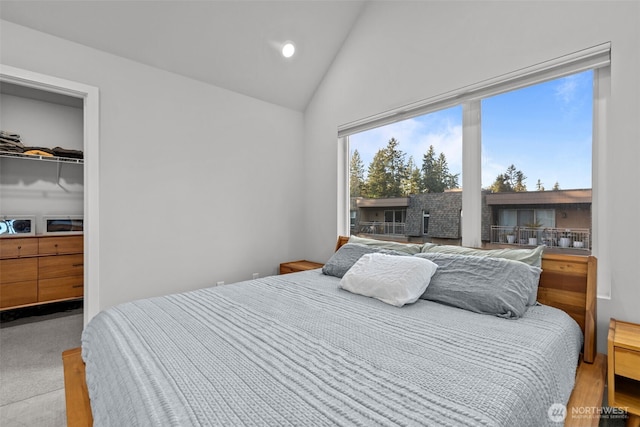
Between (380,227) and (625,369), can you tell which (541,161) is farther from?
(380,227)

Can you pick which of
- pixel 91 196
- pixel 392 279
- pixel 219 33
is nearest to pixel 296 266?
pixel 392 279

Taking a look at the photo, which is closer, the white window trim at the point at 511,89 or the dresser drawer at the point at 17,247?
the white window trim at the point at 511,89

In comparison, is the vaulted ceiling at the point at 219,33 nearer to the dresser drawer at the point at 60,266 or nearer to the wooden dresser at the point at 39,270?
the wooden dresser at the point at 39,270

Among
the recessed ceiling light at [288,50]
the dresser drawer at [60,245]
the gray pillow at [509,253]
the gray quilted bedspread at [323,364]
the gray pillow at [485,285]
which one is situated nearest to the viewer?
the gray quilted bedspread at [323,364]

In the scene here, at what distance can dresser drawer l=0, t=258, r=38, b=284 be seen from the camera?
297 cm

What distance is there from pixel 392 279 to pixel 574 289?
107 cm

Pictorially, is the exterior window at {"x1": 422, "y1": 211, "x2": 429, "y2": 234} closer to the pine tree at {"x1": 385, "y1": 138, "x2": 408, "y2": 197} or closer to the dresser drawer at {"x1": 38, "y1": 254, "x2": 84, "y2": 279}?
the pine tree at {"x1": 385, "y1": 138, "x2": 408, "y2": 197}

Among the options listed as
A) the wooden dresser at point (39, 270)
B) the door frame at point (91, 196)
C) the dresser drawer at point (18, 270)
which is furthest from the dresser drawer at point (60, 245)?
the door frame at point (91, 196)

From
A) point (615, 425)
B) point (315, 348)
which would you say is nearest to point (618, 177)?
point (615, 425)

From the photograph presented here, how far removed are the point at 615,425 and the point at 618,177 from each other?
4.36 feet

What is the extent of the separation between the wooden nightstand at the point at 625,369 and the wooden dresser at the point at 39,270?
451cm

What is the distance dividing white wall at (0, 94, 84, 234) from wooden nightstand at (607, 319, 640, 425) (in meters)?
4.89

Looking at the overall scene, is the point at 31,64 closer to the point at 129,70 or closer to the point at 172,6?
the point at 129,70

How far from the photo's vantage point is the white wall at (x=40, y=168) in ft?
10.7
